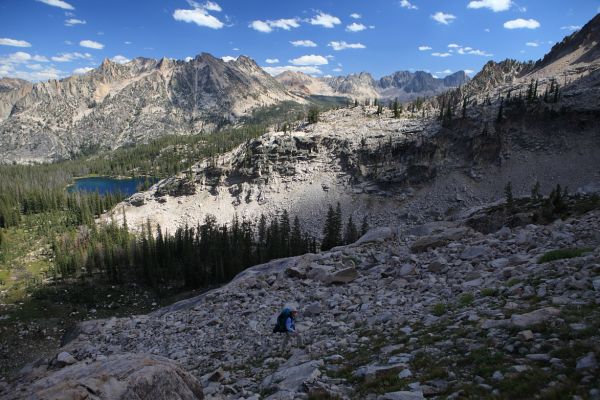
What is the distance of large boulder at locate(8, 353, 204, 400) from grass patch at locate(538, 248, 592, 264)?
18.1 meters

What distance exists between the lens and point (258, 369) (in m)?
16.9

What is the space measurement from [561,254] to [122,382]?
2124cm

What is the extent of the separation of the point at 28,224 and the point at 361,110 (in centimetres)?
14800

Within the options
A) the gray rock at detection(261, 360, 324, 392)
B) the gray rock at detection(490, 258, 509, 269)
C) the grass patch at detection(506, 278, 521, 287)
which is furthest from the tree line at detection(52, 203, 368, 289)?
the gray rock at detection(261, 360, 324, 392)

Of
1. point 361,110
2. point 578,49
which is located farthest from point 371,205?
point 578,49

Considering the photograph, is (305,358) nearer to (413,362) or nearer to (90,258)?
(413,362)

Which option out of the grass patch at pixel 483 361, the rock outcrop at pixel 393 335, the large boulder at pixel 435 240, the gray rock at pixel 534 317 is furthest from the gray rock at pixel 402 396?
the large boulder at pixel 435 240

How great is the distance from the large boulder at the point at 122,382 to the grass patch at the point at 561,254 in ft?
59.4

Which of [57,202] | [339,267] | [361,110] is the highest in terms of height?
[361,110]

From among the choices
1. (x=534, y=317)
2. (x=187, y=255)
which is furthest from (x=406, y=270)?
(x=187, y=255)

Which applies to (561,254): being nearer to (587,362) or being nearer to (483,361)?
(483,361)

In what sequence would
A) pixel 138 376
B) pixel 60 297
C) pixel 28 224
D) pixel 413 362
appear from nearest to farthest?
pixel 413 362
pixel 138 376
pixel 60 297
pixel 28 224

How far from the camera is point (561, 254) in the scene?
18.7m

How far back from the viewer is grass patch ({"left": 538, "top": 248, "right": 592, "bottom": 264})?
60.3 ft
